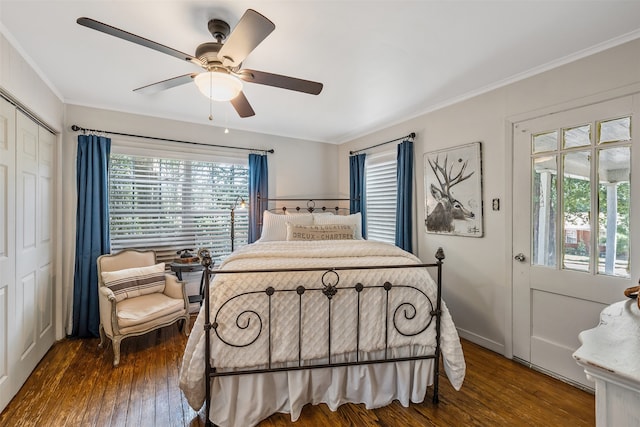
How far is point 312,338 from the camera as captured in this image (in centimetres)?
188

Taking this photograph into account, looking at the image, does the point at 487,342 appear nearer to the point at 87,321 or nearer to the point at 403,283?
the point at 403,283

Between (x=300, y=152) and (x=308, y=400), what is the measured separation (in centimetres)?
343

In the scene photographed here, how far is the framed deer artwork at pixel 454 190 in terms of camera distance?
2867 millimetres

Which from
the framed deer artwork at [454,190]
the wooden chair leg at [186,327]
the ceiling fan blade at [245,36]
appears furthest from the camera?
the wooden chair leg at [186,327]

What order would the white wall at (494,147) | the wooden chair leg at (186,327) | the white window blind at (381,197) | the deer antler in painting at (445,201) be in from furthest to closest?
the white window blind at (381,197), the wooden chair leg at (186,327), the deer antler in painting at (445,201), the white wall at (494,147)

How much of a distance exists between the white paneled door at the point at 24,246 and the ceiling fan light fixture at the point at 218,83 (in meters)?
1.39

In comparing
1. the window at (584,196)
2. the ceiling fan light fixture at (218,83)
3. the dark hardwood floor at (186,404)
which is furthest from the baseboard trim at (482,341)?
the ceiling fan light fixture at (218,83)

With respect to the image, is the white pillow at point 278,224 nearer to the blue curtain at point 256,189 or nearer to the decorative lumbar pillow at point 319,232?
the decorative lumbar pillow at point 319,232

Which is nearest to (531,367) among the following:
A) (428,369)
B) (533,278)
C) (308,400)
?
(533,278)

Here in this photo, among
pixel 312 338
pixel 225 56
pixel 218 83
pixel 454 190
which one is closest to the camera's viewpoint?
pixel 225 56

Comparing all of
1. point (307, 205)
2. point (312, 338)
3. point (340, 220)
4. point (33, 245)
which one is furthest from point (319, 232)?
point (33, 245)

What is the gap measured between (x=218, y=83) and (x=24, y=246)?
6.66 feet

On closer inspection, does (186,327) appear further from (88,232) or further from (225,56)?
(225,56)

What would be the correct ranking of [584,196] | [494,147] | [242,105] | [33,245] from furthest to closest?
[494,147], [33,245], [242,105], [584,196]
